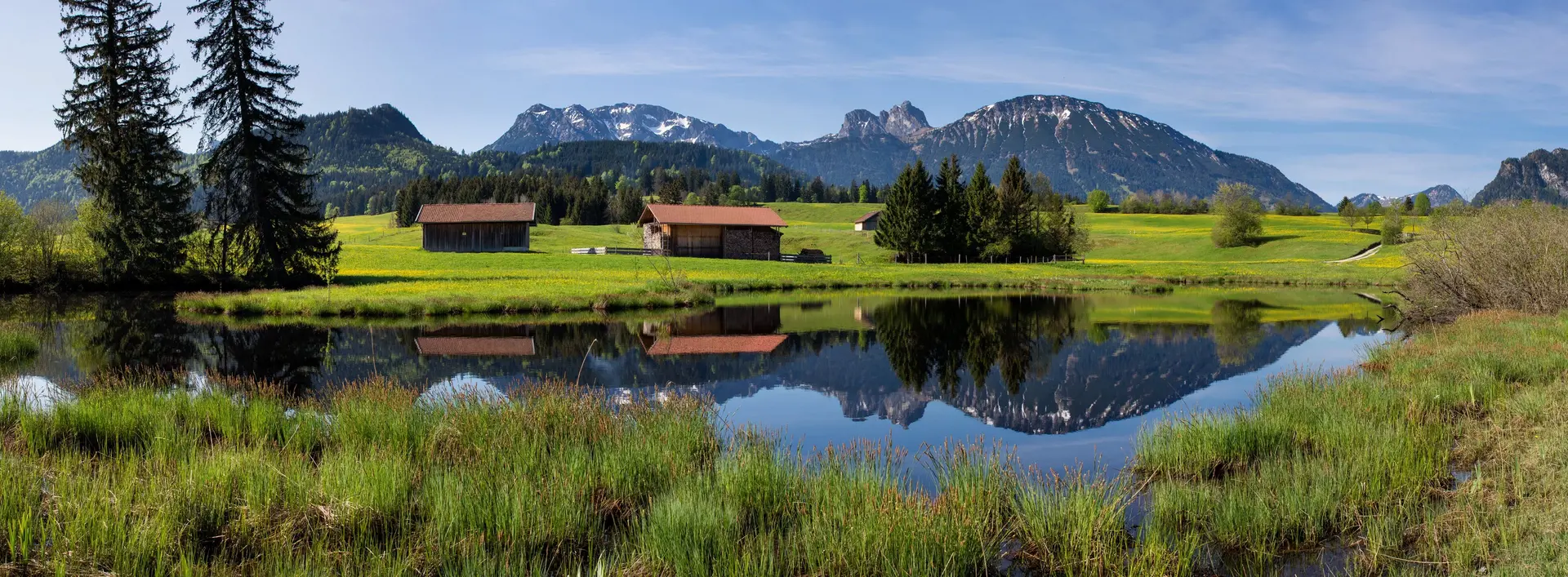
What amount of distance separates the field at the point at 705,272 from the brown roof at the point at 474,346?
7286 millimetres

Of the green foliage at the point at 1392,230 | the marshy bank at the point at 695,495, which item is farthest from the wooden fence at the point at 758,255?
the marshy bank at the point at 695,495

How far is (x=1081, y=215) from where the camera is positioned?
97000mm

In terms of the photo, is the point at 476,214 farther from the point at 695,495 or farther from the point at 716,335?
the point at 695,495

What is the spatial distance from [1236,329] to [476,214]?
2329 inches

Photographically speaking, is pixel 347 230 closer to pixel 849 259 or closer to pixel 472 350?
pixel 849 259

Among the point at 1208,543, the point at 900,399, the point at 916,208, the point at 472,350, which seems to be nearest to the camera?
the point at 1208,543

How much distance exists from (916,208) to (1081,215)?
3988 cm

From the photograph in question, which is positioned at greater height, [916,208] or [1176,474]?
[916,208]

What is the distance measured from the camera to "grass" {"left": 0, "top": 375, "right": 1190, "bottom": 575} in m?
5.65

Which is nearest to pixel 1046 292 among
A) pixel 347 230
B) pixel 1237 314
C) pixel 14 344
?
pixel 1237 314

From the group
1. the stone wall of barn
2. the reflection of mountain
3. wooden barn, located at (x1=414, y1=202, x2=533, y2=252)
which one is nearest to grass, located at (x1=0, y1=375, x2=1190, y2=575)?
the reflection of mountain

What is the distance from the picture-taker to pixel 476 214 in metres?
69.1

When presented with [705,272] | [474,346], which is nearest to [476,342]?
[474,346]

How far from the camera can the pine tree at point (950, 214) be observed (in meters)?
66.6
